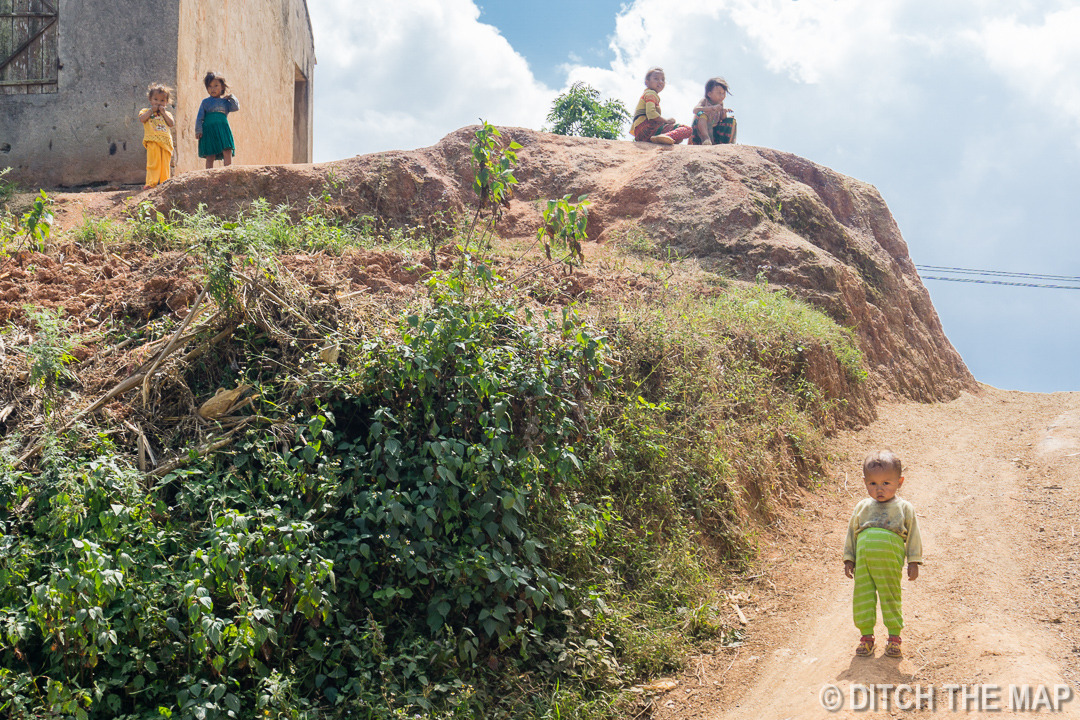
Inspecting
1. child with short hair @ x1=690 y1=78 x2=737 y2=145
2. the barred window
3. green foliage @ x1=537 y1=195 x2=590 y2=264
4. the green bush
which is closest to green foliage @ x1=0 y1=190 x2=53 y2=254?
the green bush

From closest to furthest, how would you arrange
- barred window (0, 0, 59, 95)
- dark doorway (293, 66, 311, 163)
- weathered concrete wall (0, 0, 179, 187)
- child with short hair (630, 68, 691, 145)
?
1. weathered concrete wall (0, 0, 179, 187)
2. barred window (0, 0, 59, 95)
3. child with short hair (630, 68, 691, 145)
4. dark doorway (293, 66, 311, 163)

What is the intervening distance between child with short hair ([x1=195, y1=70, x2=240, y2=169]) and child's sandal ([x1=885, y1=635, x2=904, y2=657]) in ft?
27.7

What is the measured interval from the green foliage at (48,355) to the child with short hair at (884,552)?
426cm

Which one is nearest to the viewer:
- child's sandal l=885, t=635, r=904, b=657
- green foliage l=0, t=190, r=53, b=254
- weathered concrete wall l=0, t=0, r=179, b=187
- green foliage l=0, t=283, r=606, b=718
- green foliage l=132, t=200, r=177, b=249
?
green foliage l=0, t=283, r=606, b=718

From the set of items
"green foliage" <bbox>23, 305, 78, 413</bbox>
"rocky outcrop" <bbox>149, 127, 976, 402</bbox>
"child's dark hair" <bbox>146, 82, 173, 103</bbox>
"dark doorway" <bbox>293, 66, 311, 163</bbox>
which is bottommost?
"green foliage" <bbox>23, 305, 78, 413</bbox>

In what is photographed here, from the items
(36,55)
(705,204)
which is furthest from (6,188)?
(705,204)

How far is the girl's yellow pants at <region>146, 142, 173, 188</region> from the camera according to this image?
8.56 metres

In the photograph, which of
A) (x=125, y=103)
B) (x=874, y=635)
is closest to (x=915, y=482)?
(x=874, y=635)

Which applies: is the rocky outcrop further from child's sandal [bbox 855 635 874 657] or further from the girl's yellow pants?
child's sandal [bbox 855 635 874 657]

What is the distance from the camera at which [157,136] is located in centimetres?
859

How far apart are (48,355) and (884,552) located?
442cm

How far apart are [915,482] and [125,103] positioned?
9.88m

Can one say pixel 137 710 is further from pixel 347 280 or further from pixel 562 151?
pixel 562 151

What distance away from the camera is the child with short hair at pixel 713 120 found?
1155 cm
